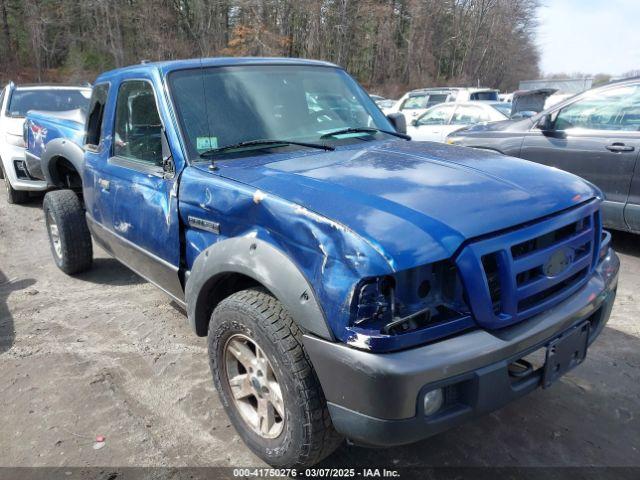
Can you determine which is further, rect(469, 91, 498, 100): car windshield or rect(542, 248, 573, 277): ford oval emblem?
rect(469, 91, 498, 100): car windshield

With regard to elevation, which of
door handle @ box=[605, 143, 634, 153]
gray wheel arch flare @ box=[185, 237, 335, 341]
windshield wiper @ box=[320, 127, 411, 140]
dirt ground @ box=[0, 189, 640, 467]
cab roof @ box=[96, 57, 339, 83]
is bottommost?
dirt ground @ box=[0, 189, 640, 467]

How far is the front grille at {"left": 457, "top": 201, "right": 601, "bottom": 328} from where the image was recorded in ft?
6.17

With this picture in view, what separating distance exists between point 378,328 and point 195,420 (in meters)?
1.52

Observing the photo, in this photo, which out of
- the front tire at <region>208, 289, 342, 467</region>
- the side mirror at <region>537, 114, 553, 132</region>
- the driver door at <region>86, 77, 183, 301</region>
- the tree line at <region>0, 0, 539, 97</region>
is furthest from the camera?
the tree line at <region>0, 0, 539, 97</region>

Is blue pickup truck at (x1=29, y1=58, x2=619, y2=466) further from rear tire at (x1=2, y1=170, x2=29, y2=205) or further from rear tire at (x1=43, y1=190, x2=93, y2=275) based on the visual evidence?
rear tire at (x1=2, y1=170, x2=29, y2=205)

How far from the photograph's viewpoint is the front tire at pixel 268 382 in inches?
80.0

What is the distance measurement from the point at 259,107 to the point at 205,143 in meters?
0.43

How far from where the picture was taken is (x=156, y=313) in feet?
13.7

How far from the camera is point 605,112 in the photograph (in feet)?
17.3

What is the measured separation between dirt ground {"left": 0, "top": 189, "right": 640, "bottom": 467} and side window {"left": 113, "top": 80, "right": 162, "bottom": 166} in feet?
4.47

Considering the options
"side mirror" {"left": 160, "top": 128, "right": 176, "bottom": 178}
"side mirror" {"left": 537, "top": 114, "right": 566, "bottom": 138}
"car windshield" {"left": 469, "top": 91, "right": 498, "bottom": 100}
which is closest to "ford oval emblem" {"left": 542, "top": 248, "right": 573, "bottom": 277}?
"side mirror" {"left": 160, "top": 128, "right": 176, "bottom": 178}

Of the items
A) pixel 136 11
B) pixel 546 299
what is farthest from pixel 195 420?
pixel 136 11

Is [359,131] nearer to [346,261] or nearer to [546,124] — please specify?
[346,261]

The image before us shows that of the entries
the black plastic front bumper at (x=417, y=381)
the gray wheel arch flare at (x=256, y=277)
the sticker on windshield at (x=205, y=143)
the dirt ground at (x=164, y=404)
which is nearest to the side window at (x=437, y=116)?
the dirt ground at (x=164, y=404)
